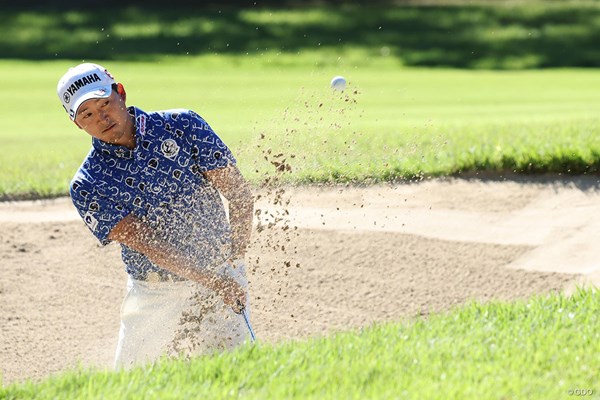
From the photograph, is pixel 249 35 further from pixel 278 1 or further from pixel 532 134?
pixel 532 134

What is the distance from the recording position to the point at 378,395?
3.84 metres

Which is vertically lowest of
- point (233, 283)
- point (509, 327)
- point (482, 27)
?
point (482, 27)

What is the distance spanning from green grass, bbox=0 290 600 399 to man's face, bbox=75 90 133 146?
0.98m

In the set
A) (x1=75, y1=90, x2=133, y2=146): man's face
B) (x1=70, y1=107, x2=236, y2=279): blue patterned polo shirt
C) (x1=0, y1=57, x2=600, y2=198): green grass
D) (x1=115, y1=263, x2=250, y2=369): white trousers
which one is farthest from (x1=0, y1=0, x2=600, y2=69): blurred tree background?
(x1=75, y1=90, x2=133, y2=146): man's face

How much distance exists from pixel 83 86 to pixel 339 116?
23.1ft

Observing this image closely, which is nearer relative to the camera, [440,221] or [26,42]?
[440,221]

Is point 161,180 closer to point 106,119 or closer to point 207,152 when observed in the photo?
point 207,152

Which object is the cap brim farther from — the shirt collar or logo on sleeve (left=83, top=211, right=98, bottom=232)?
logo on sleeve (left=83, top=211, right=98, bottom=232)

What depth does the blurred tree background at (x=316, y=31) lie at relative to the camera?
2027 centimetres

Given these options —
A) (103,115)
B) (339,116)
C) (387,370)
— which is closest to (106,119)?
(103,115)

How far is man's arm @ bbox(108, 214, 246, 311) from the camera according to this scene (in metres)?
4.64

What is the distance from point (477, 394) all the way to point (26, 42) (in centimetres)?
1935

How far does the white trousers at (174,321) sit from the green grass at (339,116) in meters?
1.82

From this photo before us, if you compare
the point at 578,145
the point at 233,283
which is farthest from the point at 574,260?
the point at 233,283
